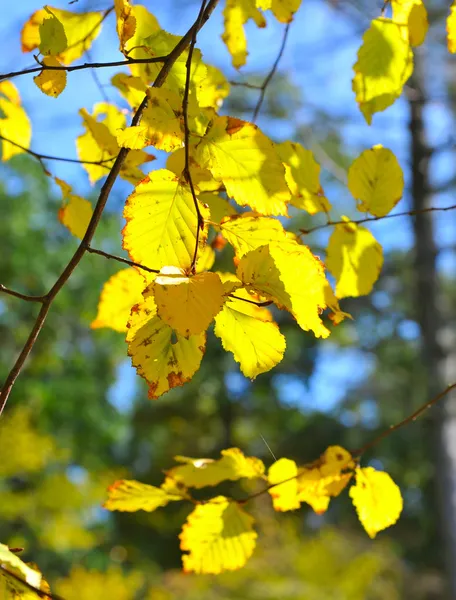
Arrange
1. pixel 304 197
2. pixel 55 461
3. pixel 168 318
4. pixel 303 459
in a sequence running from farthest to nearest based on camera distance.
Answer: pixel 303 459 → pixel 55 461 → pixel 304 197 → pixel 168 318

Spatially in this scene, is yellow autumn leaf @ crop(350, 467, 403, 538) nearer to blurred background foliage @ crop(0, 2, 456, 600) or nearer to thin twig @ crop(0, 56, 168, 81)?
thin twig @ crop(0, 56, 168, 81)

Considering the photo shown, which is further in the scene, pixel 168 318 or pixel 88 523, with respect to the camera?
pixel 88 523

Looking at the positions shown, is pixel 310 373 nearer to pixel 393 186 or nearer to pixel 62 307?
pixel 62 307

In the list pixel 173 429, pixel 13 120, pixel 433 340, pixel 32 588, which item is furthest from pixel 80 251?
pixel 173 429

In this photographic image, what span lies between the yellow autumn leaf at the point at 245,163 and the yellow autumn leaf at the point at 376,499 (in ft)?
0.66

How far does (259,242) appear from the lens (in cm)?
30

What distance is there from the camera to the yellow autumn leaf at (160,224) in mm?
286

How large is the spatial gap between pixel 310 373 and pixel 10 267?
268 centimetres

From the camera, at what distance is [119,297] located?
0.39 metres

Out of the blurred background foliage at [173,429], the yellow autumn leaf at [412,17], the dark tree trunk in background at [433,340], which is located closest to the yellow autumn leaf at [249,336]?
the yellow autumn leaf at [412,17]

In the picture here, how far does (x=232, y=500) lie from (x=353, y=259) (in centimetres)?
18

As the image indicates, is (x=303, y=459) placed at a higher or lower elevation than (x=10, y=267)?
lower

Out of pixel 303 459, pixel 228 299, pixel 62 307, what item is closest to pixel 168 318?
pixel 228 299

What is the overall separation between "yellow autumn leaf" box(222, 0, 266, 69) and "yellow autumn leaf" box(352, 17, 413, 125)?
90 mm
